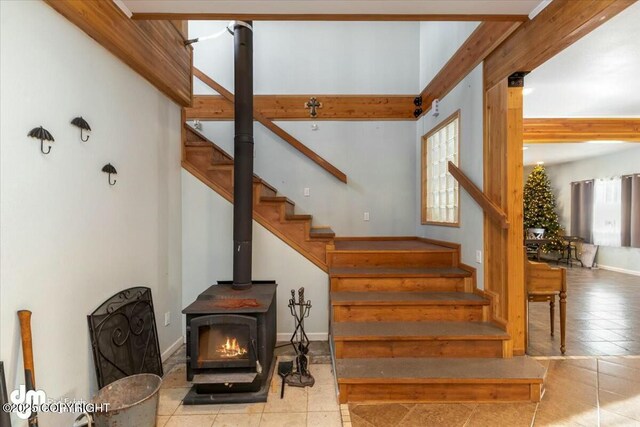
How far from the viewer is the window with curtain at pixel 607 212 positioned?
638 cm

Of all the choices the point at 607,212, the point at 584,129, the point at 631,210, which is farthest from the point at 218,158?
the point at 607,212

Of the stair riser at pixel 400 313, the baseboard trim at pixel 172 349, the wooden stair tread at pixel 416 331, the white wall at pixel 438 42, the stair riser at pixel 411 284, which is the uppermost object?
the white wall at pixel 438 42

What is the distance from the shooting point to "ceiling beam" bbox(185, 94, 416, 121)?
450 cm

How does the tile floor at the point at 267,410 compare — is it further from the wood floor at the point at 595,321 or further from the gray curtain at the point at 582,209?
the gray curtain at the point at 582,209

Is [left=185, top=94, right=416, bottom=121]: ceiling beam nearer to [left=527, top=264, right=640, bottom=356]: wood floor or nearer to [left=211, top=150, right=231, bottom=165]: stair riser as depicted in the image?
[left=211, top=150, right=231, bottom=165]: stair riser

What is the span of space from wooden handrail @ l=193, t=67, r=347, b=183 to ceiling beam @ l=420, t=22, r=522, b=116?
1.58 meters

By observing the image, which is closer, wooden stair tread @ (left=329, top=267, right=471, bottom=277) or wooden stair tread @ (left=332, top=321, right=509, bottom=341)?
wooden stair tread @ (left=332, top=321, right=509, bottom=341)

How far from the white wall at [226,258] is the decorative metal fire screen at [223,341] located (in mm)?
951

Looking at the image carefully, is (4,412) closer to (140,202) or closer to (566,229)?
(140,202)

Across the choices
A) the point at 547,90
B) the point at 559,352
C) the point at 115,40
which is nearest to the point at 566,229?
the point at 547,90

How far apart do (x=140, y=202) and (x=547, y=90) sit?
4.86 meters

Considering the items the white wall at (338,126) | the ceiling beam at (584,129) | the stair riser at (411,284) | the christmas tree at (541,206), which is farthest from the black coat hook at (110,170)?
the christmas tree at (541,206)

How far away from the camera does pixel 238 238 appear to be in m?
2.77

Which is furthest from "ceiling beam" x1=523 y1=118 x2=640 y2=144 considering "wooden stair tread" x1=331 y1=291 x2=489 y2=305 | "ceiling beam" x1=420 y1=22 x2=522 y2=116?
"wooden stair tread" x1=331 y1=291 x2=489 y2=305
